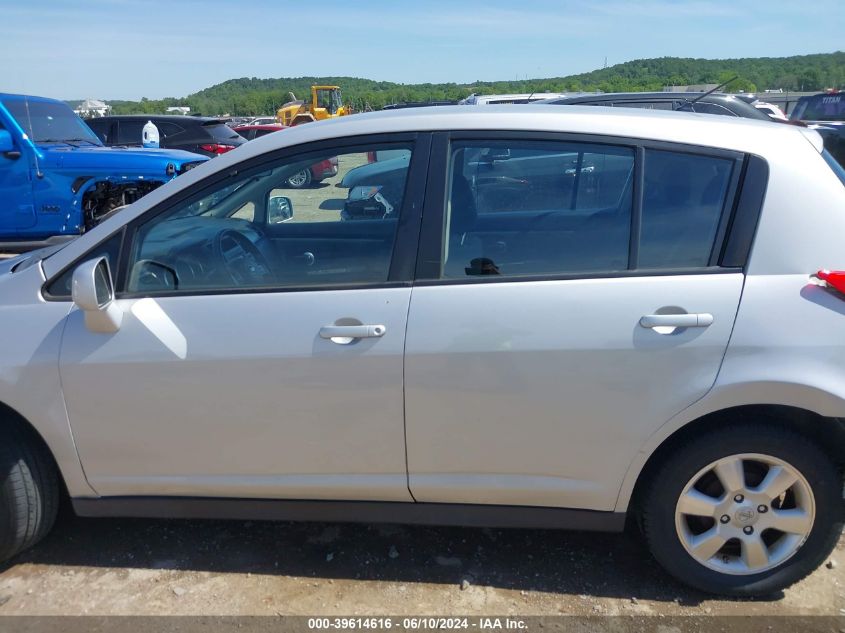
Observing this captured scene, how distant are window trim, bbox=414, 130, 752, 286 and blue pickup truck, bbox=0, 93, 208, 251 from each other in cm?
619

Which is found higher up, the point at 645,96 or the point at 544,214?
the point at 645,96

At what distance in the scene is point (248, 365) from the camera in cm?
250

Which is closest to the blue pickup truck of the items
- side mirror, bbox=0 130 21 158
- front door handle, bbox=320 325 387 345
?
side mirror, bbox=0 130 21 158

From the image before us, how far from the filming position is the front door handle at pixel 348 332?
2445 millimetres

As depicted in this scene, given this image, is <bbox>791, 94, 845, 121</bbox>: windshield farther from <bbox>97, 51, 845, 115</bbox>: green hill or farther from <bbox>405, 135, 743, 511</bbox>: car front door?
<bbox>405, 135, 743, 511</bbox>: car front door

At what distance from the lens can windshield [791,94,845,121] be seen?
15016mm

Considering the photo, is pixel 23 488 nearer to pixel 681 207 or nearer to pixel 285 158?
pixel 285 158

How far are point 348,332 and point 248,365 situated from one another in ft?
1.25

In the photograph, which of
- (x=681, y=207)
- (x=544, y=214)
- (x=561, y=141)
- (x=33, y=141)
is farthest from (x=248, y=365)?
(x=33, y=141)

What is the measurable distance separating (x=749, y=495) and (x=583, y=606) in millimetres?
734

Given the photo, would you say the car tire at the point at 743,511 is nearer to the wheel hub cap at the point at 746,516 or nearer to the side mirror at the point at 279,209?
the wheel hub cap at the point at 746,516

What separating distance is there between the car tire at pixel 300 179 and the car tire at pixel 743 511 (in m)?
1.77

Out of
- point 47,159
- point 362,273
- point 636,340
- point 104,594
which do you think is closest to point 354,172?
point 362,273

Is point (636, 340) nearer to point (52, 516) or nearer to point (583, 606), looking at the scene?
point (583, 606)
